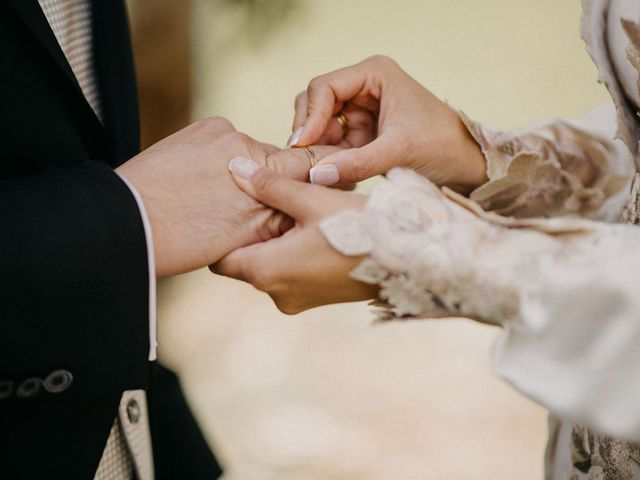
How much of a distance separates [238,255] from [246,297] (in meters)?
1.38

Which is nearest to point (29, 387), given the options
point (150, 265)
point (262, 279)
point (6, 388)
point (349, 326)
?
point (6, 388)

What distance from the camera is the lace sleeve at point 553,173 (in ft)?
3.19

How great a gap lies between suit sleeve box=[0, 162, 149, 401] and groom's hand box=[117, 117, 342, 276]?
0.08 m

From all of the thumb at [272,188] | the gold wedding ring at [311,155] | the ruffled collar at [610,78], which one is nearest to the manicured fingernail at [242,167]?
the thumb at [272,188]

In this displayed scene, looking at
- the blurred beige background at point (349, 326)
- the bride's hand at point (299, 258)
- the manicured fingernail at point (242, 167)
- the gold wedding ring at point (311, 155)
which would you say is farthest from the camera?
the blurred beige background at point (349, 326)

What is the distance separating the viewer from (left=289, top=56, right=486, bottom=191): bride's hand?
0.95 meters

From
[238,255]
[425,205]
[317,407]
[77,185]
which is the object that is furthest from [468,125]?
[317,407]

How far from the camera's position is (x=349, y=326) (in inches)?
81.2

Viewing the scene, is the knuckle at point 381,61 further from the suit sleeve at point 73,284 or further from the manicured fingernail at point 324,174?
the suit sleeve at point 73,284

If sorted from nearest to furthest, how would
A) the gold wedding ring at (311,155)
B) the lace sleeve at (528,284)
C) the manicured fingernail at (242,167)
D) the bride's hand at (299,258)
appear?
the lace sleeve at (528,284) → the bride's hand at (299,258) → the manicured fingernail at (242,167) → the gold wedding ring at (311,155)

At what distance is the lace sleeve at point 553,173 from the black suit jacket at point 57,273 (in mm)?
569

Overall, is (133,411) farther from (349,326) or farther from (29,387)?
(349,326)

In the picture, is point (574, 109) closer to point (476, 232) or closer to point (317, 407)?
point (317, 407)

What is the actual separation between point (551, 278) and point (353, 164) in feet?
1.17
